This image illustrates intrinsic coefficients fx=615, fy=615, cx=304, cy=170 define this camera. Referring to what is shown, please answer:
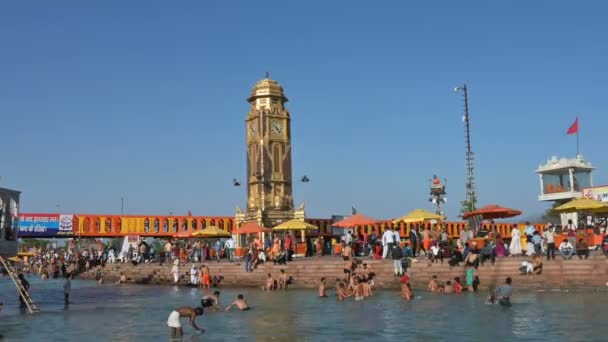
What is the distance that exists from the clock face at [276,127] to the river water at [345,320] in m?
23.3

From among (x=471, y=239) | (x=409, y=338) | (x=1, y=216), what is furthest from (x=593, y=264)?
(x=1, y=216)

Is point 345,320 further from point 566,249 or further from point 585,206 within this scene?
point 585,206

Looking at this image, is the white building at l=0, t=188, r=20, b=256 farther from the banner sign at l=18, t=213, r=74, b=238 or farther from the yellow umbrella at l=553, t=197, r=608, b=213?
the banner sign at l=18, t=213, r=74, b=238

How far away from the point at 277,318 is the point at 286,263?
1355cm

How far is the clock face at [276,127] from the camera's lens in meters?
47.3

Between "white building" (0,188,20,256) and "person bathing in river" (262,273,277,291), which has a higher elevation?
"white building" (0,188,20,256)

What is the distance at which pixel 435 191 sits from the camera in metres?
61.2

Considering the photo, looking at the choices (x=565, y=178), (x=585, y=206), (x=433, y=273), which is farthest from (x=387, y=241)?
(x=565, y=178)

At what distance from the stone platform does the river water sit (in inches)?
37.2

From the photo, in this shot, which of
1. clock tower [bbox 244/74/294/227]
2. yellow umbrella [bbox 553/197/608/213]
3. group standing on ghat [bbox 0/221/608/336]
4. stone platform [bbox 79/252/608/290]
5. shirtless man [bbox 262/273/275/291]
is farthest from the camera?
clock tower [bbox 244/74/294/227]

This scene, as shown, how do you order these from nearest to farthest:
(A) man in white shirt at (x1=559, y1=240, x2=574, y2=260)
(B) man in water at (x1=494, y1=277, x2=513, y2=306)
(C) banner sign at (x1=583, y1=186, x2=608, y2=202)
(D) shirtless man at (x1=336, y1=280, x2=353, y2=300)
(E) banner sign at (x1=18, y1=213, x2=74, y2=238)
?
1. (B) man in water at (x1=494, y1=277, x2=513, y2=306)
2. (D) shirtless man at (x1=336, y1=280, x2=353, y2=300)
3. (A) man in white shirt at (x1=559, y1=240, x2=574, y2=260)
4. (C) banner sign at (x1=583, y1=186, x2=608, y2=202)
5. (E) banner sign at (x1=18, y1=213, x2=74, y2=238)

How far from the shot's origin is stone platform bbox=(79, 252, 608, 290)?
22.8 meters

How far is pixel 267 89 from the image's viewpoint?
47.7 metres

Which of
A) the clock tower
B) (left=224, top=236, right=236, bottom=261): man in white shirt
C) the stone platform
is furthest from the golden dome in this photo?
the stone platform
